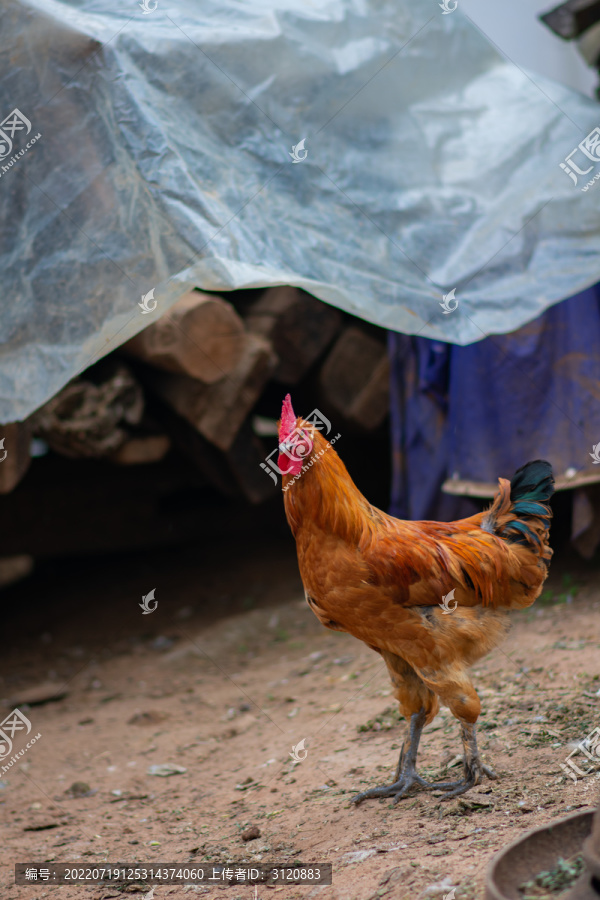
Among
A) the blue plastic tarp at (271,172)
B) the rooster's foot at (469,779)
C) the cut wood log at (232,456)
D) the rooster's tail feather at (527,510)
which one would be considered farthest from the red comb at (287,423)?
the cut wood log at (232,456)

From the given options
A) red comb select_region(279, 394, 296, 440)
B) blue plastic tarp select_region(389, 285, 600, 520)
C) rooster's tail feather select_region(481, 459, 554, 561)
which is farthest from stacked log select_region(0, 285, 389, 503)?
rooster's tail feather select_region(481, 459, 554, 561)

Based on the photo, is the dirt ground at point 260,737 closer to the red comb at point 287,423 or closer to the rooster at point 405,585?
the rooster at point 405,585

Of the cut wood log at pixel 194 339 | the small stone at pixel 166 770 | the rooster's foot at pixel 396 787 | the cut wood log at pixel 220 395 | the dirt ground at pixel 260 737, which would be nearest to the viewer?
the dirt ground at pixel 260 737

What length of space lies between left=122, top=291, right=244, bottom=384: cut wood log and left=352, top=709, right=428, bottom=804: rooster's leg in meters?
2.33

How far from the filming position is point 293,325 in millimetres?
4770

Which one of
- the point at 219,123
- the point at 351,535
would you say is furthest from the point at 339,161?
the point at 351,535

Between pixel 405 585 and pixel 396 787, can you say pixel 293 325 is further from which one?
pixel 396 787

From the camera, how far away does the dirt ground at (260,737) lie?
2.47m

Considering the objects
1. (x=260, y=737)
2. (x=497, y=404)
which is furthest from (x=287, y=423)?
(x=497, y=404)

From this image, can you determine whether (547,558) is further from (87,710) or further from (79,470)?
(79,470)

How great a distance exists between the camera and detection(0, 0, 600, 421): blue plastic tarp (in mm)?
3141

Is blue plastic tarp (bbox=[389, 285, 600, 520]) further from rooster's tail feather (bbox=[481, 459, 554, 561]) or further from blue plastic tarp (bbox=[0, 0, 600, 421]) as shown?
rooster's tail feather (bbox=[481, 459, 554, 561])

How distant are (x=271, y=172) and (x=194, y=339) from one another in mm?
1122

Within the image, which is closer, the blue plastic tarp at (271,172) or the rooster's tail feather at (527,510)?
the rooster's tail feather at (527,510)
